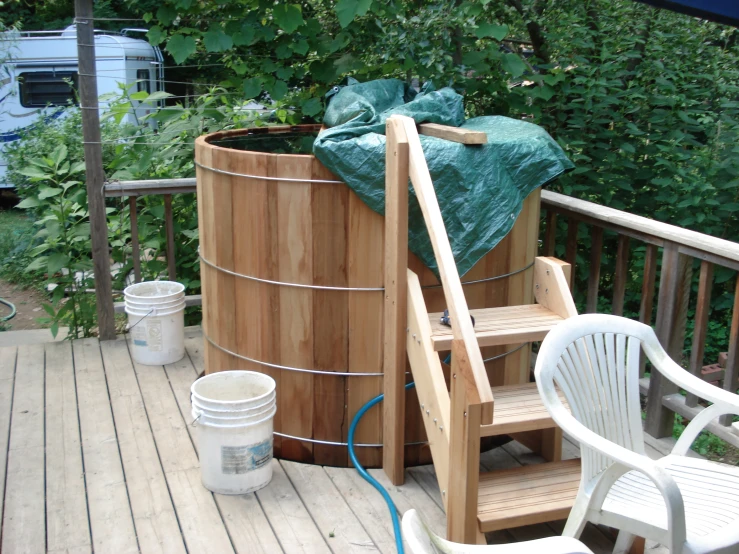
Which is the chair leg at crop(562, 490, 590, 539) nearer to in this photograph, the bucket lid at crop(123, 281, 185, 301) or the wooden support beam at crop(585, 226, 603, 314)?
the wooden support beam at crop(585, 226, 603, 314)

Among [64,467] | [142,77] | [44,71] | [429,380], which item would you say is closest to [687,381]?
[429,380]

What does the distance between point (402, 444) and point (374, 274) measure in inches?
26.6

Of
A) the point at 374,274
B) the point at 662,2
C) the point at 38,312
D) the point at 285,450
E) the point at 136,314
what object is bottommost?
the point at 38,312

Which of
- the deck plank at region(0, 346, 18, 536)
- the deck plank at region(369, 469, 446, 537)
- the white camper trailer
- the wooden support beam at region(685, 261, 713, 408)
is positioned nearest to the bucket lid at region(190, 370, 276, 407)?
the deck plank at region(369, 469, 446, 537)

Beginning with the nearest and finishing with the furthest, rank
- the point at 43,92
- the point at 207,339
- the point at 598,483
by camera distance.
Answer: the point at 598,483 → the point at 207,339 → the point at 43,92

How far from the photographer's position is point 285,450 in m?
3.20

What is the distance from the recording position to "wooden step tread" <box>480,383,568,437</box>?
2.48m

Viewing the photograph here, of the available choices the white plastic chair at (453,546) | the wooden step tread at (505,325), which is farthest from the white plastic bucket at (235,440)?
the white plastic chair at (453,546)

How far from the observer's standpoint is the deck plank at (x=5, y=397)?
10.3 ft

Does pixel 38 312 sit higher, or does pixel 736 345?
pixel 736 345

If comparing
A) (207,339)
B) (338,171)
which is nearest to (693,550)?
(338,171)

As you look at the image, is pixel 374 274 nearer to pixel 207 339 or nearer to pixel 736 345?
pixel 207 339

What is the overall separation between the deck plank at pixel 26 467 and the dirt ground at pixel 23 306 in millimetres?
2776

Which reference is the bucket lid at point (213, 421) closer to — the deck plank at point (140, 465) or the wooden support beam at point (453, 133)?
the deck plank at point (140, 465)
